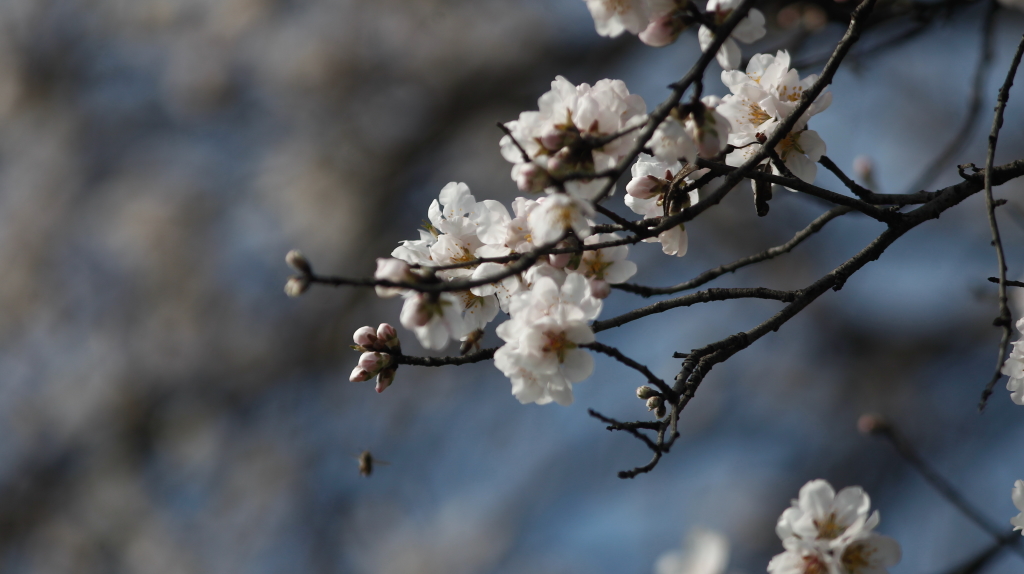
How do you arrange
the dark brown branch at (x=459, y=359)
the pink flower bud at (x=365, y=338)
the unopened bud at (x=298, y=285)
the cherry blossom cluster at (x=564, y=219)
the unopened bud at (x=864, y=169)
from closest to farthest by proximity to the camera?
the unopened bud at (x=298, y=285)
the cherry blossom cluster at (x=564, y=219)
the dark brown branch at (x=459, y=359)
the pink flower bud at (x=365, y=338)
the unopened bud at (x=864, y=169)

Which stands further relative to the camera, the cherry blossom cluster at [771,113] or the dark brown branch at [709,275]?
the cherry blossom cluster at [771,113]

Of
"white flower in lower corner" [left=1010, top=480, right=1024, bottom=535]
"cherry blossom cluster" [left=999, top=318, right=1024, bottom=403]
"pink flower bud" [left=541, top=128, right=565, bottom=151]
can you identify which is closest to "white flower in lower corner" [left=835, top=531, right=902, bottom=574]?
"white flower in lower corner" [left=1010, top=480, right=1024, bottom=535]

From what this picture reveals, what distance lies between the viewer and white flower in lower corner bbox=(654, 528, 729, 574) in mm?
1147

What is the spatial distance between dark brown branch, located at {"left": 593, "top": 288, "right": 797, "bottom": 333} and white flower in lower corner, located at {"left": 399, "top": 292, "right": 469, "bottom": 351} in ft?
0.59

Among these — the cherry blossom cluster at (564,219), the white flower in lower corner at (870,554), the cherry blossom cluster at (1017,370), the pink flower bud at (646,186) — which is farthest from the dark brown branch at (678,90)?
the cherry blossom cluster at (1017,370)

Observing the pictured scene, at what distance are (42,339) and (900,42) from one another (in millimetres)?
5992

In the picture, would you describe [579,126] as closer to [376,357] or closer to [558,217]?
[558,217]

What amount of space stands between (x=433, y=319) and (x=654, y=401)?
314mm

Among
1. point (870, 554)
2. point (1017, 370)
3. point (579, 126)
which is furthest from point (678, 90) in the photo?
point (1017, 370)

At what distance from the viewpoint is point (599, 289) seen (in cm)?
86

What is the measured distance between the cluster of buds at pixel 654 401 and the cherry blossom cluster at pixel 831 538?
0.64 feet

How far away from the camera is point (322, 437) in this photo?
4938 mm

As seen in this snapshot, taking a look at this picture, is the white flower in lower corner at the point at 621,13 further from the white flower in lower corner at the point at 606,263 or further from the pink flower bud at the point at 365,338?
the pink flower bud at the point at 365,338

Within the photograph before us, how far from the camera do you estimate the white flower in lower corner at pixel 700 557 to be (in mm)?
1147
